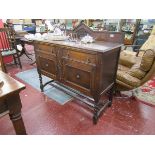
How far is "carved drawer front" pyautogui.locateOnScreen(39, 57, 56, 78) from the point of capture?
196 centimetres

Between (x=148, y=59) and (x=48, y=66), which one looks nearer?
(x=148, y=59)

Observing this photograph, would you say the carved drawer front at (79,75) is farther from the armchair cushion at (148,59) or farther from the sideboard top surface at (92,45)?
the armchair cushion at (148,59)

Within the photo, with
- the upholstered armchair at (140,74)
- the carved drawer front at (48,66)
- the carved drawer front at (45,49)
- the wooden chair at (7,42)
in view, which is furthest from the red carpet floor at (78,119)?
the wooden chair at (7,42)

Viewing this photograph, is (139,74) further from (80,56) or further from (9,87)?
(9,87)

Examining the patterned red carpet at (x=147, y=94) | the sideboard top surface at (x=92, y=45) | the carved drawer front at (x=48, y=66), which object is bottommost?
the patterned red carpet at (x=147, y=94)

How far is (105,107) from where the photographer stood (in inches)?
78.3

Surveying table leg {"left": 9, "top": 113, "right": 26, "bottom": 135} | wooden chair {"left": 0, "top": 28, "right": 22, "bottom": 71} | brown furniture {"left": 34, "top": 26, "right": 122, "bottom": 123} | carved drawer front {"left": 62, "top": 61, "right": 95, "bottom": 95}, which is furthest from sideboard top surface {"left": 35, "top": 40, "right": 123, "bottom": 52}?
wooden chair {"left": 0, "top": 28, "right": 22, "bottom": 71}

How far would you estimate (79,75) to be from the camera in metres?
1.65

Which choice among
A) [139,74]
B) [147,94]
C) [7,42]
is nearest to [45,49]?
[139,74]

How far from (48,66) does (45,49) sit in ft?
0.81

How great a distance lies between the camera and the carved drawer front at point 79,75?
5.03 ft

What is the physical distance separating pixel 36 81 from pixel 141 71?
1949 mm
